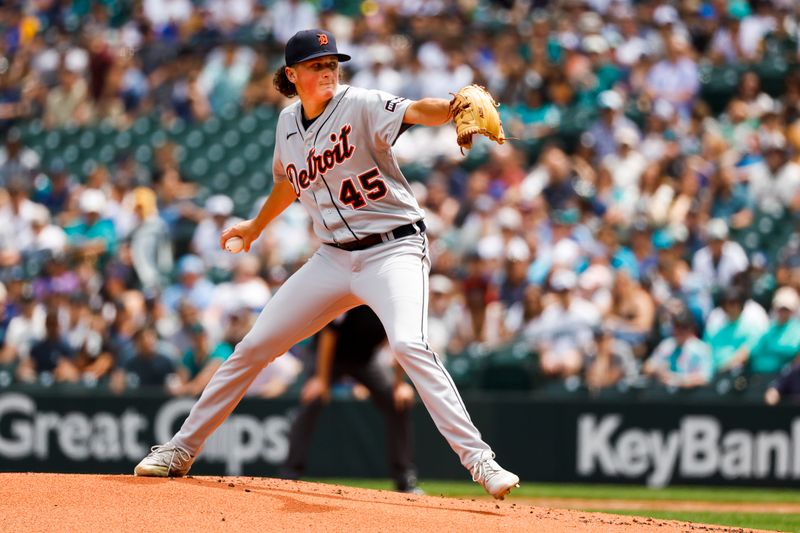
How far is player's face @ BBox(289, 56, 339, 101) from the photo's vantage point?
5801 millimetres

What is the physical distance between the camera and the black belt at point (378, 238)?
5.77m

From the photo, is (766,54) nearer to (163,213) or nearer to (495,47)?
(495,47)

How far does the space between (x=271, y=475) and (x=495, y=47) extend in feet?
21.4

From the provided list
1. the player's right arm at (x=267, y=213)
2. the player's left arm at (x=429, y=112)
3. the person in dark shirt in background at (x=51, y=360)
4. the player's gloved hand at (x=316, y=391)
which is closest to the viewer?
the player's left arm at (x=429, y=112)

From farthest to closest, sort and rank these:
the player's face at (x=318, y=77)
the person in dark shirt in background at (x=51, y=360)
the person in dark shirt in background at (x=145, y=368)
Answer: the person in dark shirt in background at (x=51, y=360)
the person in dark shirt in background at (x=145, y=368)
the player's face at (x=318, y=77)

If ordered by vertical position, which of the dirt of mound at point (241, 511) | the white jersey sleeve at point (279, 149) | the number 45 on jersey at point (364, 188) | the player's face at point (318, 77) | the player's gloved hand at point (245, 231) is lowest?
the dirt of mound at point (241, 511)

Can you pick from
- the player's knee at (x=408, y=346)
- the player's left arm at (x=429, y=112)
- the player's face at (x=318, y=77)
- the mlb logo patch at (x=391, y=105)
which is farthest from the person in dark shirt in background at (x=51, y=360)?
the player's left arm at (x=429, y=112)

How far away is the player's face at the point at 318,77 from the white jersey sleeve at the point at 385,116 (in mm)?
231

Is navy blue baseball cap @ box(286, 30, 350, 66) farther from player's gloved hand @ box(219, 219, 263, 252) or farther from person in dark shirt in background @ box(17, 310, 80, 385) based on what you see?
person in dark shirt in background @ box(17, 310, 80, 385)

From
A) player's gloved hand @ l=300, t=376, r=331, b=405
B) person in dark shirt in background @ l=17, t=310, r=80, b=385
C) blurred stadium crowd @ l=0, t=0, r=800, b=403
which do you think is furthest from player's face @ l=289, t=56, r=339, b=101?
person in dark shirt in background @ l=17, t=310, r=80, b=385

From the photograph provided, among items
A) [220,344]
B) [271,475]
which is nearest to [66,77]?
[220,344]

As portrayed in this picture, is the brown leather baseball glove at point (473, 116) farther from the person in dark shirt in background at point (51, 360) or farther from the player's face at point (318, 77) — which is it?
the person in dark shirt in background at point (51, 360)

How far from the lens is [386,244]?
5.77 m

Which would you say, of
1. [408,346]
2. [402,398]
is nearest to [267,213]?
[408,346]
